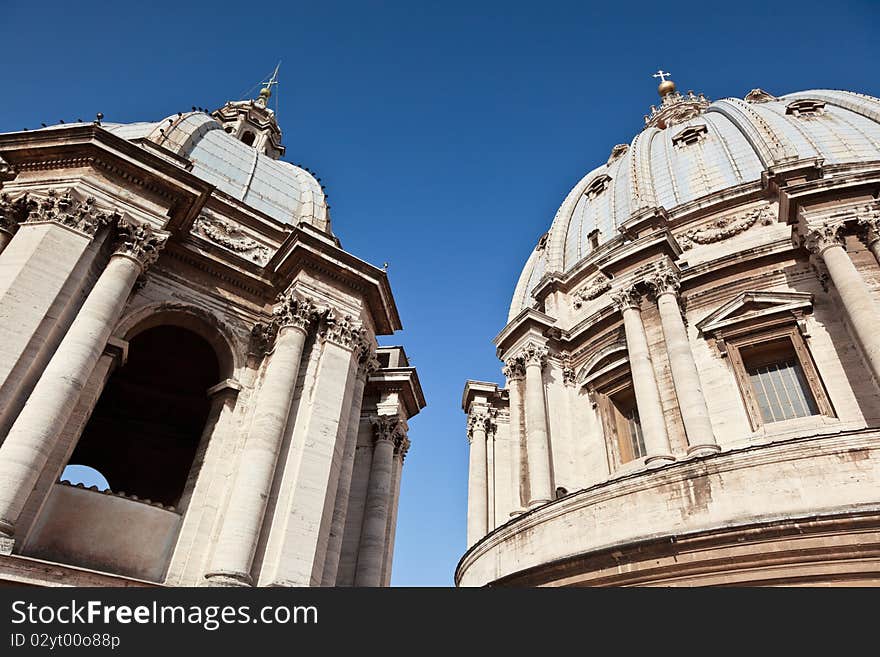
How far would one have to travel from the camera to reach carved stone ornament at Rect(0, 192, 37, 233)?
12.6m

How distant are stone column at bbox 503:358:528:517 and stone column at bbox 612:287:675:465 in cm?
431

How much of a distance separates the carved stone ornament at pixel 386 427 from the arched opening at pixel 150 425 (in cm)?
592

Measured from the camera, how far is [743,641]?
17.6 feet

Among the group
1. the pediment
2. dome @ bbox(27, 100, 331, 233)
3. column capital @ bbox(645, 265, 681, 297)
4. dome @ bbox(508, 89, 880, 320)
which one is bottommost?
the pediment

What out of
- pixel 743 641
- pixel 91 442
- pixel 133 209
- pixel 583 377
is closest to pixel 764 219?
pixel 583 377

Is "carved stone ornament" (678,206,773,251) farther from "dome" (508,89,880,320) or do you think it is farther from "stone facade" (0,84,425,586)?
"stone facade" (0,84,425,586)

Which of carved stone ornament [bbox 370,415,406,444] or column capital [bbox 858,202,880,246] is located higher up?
column capital [bbox 858,202,880,246]

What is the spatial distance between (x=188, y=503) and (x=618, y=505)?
9662 millimetres

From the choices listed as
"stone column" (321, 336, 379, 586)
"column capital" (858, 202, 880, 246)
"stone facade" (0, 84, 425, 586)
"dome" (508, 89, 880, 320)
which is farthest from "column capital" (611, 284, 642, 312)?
"stone column" (321, 336, 379, 586)

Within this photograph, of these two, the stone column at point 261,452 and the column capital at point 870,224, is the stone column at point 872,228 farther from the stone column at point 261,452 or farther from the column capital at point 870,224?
the stone column at point 261,452

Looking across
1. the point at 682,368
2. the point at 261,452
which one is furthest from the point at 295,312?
the point at 682,368

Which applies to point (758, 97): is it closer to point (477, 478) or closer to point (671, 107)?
point (671, 107)

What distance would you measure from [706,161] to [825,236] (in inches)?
492

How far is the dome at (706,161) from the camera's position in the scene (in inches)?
933
